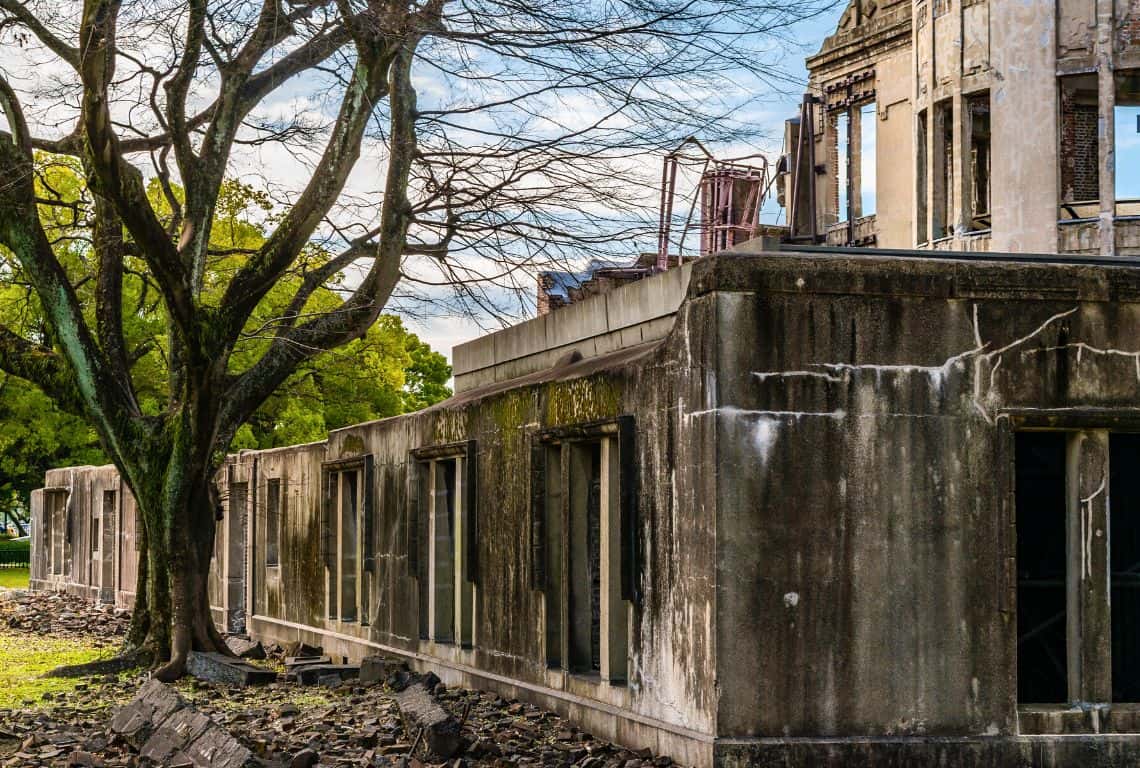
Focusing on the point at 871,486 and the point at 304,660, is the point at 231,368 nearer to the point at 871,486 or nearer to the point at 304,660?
the point at 304,660

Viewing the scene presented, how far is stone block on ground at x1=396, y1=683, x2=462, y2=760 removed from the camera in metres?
11.6

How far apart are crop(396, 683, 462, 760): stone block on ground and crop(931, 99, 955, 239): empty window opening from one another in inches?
643

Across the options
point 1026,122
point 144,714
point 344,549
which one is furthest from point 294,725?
point 1026,122

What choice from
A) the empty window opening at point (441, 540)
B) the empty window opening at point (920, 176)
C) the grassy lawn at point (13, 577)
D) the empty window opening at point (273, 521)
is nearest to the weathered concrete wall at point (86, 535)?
the grassy lawn at point (13, 577)

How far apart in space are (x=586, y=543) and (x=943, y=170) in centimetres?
1550

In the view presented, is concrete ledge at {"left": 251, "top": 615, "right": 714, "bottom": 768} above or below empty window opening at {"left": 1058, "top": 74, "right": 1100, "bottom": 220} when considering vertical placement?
below

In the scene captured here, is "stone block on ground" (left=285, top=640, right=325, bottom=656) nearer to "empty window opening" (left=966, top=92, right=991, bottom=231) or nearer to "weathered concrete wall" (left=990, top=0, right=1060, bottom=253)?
"weathered concrete wall" (left=990, top=0, right=1060, bottom=253)

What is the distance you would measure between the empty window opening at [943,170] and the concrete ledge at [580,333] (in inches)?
416

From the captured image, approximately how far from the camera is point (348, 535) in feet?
68.2

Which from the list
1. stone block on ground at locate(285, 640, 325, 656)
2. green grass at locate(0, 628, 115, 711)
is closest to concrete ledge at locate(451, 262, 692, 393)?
stone block on ground at locate(285, 640, 325, 656)

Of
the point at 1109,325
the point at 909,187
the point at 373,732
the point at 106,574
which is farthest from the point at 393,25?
the point at 106,574

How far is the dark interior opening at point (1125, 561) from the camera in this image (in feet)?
37.8

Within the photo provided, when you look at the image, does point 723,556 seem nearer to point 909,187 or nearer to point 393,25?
point 393,25

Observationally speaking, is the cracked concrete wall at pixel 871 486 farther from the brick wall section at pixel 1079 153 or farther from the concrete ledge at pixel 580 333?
the brick wall section at pixel 1079 153
